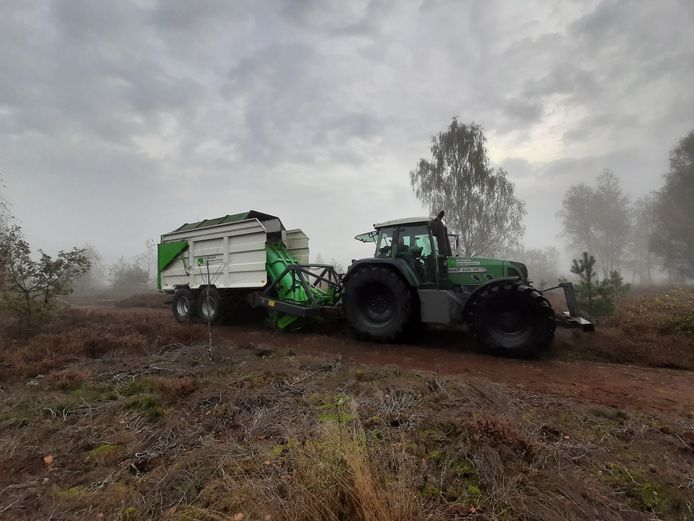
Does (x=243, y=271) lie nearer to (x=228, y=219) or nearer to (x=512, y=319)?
(x=228, y=219)

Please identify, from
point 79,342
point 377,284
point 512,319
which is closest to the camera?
point 512,319

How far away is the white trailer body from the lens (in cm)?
860

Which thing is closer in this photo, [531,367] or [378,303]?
[531,367]

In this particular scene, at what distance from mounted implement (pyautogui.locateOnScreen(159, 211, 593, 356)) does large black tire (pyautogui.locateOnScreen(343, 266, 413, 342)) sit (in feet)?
0.07

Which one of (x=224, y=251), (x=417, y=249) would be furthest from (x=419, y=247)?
(x=224, y=251)

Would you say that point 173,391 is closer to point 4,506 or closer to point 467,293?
point 4,506

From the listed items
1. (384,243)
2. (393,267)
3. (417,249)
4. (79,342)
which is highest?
(384,243)

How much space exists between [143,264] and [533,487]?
45335 millimetres

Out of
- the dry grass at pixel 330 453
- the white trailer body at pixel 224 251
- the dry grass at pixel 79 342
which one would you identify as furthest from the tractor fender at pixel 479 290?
the dry grass at pixel 79 342

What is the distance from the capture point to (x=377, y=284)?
24.7ft

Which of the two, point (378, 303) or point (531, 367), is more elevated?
point (378, 303)

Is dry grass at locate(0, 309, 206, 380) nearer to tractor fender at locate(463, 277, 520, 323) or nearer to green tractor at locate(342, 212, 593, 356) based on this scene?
green tractor at locate(342, 212, 593, 356)

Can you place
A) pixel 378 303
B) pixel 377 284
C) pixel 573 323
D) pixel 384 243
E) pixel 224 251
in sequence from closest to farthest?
pixel 573 323 < pixel 377 284 < pixel 378 303 < pixel 384 243 < pixel 224 251

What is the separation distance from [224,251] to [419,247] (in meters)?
4.68
